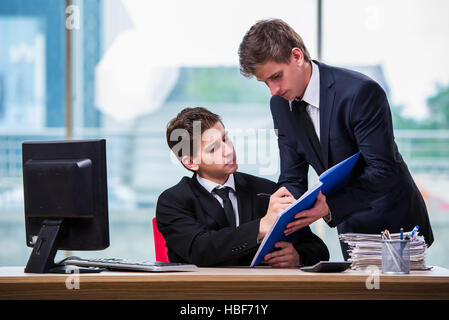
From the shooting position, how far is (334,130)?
204 centimetres

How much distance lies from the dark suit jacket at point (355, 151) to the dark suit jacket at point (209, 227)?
0.48 ft

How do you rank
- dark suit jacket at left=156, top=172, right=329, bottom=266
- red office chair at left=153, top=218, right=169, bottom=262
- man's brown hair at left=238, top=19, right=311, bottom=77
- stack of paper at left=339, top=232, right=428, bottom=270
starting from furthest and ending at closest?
red office chair at left=153, top=218, right=169, bottom=262, man's brown hair at left=238, top=19, right=311, bottom=77, dark suit jacket at left=156, top=172, right=329, bottom=266, stack of paper at left=339, top=232, right=428, bottom=270

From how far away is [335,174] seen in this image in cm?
163

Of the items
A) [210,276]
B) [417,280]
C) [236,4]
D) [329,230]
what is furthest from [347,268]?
[236,4]

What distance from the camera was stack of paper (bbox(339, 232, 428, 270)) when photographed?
65.3 inches

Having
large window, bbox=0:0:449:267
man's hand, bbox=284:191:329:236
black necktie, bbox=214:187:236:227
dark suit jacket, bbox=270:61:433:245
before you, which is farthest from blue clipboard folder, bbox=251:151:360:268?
large window, bbox=0:0:449:267

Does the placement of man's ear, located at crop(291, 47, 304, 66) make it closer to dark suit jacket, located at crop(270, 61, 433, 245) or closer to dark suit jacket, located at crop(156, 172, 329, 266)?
dark suit jacket, located at crop(270, 61, 433, 245)

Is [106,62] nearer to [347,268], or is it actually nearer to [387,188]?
[387,188]

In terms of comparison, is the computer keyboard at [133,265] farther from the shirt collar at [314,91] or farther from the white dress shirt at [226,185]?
the shirt collar at [314,91]

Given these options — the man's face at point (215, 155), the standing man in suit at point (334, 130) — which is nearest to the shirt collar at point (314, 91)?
the standing man in suit at point (334, 130)

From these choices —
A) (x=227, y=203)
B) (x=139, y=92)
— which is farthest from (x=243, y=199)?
(x=139, y=92)

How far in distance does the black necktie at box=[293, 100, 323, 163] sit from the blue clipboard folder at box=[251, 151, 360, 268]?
314 millimetres

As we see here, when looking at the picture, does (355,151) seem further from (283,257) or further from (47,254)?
(47,254)
